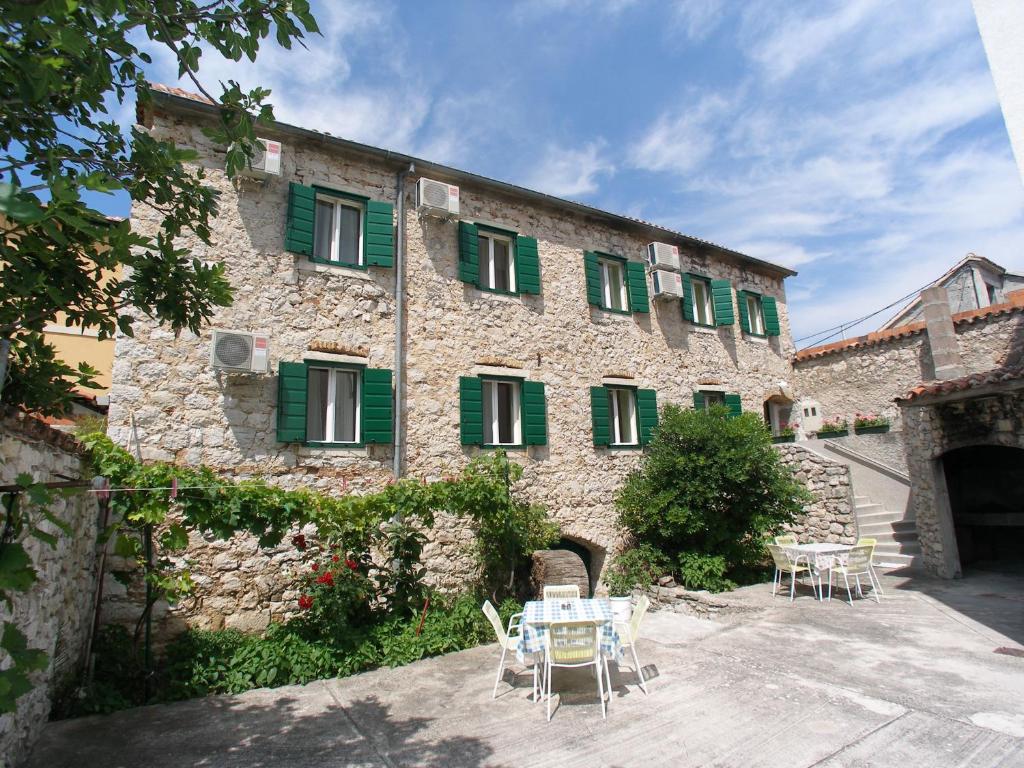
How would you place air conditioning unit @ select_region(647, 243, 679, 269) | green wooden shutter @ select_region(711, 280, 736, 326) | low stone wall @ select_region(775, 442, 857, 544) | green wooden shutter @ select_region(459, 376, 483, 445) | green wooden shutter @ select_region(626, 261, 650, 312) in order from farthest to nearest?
Result: 1. green wooden shutter @ select_region(711, 280, 736, 326)
2. air conditioning unit @ select_region(647, 243, 679, 269)
3. green wooden shutter @ select_region(626, 261, 650, 312)
4. low stone wall @ select_region(775, 442, 857, 544)
5. green wooden shutter @ select_region(459, 376, 483, 445)

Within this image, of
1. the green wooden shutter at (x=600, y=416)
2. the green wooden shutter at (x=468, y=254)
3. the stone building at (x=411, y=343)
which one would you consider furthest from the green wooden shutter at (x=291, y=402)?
the green wooden shutter at (x=600, y=416)

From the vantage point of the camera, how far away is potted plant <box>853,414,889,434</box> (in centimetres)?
1348

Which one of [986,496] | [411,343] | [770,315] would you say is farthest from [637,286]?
[986,496]

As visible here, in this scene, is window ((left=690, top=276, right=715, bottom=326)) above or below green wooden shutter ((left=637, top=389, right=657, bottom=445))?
above

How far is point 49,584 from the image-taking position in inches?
185

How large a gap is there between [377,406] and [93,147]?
16.8ft

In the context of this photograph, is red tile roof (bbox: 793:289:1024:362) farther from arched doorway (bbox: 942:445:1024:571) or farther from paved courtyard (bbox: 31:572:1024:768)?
paved courtyard (bbox: 31:572:1024:768)

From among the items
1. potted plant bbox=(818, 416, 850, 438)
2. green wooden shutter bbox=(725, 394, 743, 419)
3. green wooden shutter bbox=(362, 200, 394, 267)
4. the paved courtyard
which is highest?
green wooden shutter bbox=(362, 200, 394, 267)

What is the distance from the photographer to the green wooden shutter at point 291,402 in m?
7.66

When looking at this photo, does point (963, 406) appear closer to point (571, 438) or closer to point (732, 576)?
point (732, 576)

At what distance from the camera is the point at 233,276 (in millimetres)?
7828

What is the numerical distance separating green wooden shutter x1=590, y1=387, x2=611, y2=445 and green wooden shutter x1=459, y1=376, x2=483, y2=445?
238 centimetres

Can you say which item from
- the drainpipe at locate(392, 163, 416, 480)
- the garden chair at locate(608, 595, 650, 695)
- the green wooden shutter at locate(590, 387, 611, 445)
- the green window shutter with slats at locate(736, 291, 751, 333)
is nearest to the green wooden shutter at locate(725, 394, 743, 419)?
the green window shutter with slats at locate(736, 291, 751, 333)

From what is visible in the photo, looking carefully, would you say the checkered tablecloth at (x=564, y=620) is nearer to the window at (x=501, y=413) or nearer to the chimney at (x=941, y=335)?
the window at (x=501, y=413)
